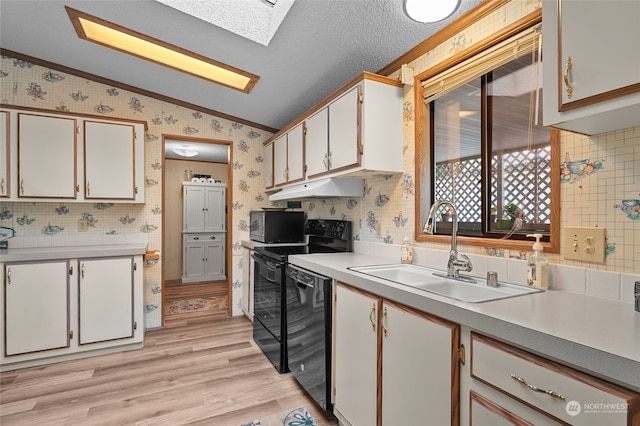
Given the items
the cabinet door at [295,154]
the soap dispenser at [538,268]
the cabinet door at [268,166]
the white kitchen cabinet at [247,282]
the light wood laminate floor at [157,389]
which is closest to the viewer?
the soap dispenser at [538,268]

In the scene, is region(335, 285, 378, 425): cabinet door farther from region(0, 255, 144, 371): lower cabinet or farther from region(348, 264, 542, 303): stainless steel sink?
region(0, 255, 144, 371): lower cabinet

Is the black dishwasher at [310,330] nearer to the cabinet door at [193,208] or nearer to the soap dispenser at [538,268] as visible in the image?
the soap dispenser at [538,268]

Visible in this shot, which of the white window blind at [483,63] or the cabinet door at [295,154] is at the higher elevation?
the white window blind at [483,63]

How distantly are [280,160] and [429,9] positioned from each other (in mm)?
2073

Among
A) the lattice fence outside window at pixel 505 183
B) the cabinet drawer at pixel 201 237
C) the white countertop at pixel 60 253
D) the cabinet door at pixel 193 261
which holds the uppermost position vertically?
the lattice fence outside window at pixel 505 183

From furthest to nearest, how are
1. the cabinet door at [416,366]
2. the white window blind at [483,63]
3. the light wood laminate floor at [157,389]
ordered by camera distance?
the light wood laminate floor at [157,389], the white window blind at [483,63], the cabinet door at [416,366]

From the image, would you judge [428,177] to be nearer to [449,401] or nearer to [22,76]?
[449,401]

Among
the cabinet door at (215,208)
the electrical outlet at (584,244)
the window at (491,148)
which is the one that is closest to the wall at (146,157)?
the cabinet door at (215,208)

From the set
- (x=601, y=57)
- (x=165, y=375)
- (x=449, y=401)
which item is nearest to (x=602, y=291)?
(x=449, y=401)

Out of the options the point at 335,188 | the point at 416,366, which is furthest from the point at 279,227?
the point at 416,366

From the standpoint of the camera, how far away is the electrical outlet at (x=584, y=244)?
1.23m

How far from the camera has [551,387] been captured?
2.72 ft

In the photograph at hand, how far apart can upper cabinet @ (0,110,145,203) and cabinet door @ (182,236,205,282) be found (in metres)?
2.82

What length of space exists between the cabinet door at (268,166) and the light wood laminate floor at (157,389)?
1.77 m
